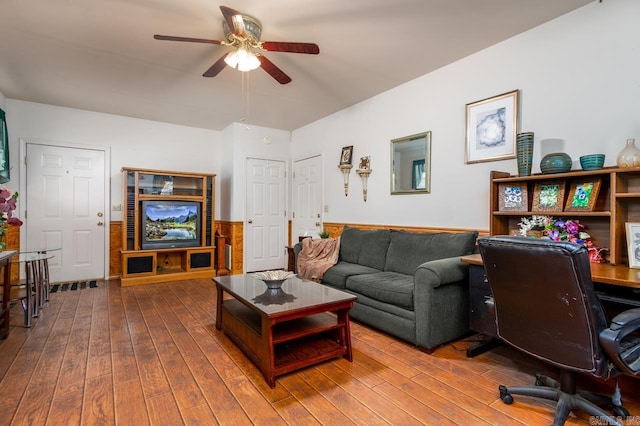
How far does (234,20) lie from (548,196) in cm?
266

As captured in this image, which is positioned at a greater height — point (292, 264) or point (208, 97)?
point (208, 97)

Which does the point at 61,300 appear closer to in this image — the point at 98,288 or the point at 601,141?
the point at 98,288

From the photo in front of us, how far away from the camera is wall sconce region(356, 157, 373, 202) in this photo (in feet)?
14.0

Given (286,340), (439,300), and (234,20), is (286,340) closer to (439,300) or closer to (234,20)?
(439,300)

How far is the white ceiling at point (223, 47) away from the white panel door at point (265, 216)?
146 cm

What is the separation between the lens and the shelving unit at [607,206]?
79.4 inches

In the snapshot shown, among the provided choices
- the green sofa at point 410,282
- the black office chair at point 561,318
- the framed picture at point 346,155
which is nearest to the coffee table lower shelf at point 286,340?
the green sofa at point 410,282

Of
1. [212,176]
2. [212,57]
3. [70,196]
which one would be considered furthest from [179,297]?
[212,57]

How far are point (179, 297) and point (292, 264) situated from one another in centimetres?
148

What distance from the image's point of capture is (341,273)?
3.35m

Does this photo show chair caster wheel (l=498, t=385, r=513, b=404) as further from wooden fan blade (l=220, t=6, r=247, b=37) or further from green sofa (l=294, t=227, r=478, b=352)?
wooden fan blade (l=220, t=6, r=247, b=37)

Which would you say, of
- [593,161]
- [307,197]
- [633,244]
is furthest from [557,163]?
[307,197]

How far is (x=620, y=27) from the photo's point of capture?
2.21 meters

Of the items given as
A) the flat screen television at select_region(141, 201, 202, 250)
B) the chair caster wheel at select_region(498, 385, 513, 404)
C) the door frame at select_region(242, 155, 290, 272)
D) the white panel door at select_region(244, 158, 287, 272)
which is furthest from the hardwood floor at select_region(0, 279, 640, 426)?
the white panel door at select_region(244, 158, 287, 272)
